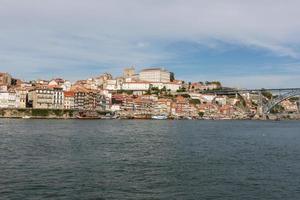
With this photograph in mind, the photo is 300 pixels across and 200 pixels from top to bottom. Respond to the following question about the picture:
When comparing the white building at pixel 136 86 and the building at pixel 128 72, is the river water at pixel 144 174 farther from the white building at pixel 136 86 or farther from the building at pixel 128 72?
the building at pixel 128 72

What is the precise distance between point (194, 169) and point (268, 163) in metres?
4.67

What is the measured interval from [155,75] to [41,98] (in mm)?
68614

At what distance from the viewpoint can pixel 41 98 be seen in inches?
3674

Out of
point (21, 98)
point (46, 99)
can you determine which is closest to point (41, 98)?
point (46, 99)

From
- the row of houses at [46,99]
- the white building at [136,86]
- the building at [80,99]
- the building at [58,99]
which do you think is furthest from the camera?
the white building at [136,86]

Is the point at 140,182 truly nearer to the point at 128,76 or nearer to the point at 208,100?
the point at 208,100

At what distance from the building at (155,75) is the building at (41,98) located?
216 feet

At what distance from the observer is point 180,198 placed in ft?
49.1

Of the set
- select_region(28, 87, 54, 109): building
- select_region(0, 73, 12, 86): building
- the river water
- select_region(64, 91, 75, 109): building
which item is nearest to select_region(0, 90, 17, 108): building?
select_region(28, 87, 54, 109): building

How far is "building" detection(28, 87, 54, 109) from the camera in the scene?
93125mm

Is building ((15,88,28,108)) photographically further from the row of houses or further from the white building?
the white building

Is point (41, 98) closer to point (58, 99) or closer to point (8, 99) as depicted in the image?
point (58, 99)

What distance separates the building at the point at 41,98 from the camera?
93125 mm

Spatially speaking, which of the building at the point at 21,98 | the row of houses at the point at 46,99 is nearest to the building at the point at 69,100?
the row of houses at the point at 46,99
